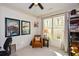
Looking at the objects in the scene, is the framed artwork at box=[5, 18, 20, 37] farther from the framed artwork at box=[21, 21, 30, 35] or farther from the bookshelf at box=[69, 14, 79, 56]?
the bookshelf at box=[69, 14, 79, 56]

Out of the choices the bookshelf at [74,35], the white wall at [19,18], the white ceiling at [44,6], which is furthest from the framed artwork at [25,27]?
the bookshelf at [74,35]

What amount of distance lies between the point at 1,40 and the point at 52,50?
87 centimetres

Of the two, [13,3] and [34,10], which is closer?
[13,3]

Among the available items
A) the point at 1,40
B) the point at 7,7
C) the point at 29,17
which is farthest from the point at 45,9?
the point at 1,40

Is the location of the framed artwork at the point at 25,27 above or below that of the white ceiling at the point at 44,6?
below

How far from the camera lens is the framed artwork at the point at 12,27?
62.4 inches

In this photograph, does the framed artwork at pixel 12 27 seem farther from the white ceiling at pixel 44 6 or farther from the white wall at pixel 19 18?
the white ceiling at pixel 44 6

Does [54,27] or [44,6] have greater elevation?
[44,6]

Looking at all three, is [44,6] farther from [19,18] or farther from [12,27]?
[12,27]

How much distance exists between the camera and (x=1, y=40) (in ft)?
5.17

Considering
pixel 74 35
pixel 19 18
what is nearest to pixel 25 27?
pixel 19 18

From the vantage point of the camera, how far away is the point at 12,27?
166 centimetres

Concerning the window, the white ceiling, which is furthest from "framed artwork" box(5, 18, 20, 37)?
the window

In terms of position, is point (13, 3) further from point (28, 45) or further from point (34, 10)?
point (28, 45)
